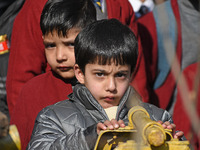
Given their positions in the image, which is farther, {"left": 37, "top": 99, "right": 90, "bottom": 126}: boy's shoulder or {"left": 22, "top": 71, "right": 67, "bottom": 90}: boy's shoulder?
{"left": 22, "top": 71, "right": 67, "bottom": 90}: boy's shoulder

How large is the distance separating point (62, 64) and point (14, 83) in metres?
0.62

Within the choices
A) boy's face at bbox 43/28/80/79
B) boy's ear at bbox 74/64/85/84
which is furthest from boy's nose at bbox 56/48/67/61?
boy's ear at bbox 74/64/85/84

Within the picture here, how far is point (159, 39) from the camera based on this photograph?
379 cm

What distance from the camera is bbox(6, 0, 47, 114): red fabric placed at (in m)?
2.78

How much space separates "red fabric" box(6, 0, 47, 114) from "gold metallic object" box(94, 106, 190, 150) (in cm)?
125

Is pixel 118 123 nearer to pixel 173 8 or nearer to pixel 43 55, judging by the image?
pixel 43 55

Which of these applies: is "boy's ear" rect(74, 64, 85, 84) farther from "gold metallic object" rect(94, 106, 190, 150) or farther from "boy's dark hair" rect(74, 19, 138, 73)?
"gold metallic object" rect(94, 106, 190, 150)

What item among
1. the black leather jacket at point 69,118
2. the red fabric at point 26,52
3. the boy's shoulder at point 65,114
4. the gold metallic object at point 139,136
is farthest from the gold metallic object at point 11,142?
the red fabric at point 26,52

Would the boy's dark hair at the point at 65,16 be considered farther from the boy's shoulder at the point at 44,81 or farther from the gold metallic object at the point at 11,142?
the gold metallic object at the point at 11,142

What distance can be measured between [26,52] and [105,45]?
920 millimetres

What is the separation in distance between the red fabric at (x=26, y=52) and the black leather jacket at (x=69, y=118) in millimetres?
711

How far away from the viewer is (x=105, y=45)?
6.68ft

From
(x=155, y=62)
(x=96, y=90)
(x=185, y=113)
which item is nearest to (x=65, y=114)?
(x=96, y=90)

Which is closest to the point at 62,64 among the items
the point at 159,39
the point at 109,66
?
the point at 109,66
